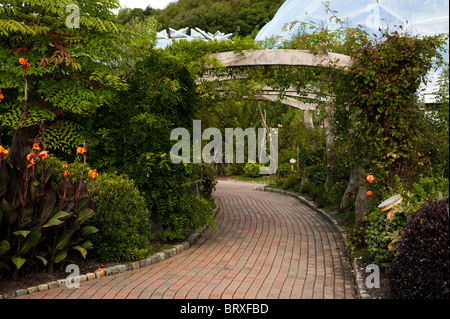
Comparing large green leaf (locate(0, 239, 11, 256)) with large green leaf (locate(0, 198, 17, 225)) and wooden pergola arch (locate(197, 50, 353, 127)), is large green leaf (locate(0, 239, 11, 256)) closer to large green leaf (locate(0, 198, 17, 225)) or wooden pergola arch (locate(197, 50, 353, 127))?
large green leaf (locate(0, 198, 17, 225))

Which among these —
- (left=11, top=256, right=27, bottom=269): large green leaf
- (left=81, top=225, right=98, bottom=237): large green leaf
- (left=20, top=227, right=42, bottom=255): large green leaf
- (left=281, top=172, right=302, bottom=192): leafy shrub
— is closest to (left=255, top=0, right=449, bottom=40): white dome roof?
(left=281, top=172, right=302, bottom=192): leafy shrub

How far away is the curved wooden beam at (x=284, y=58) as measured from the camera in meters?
8.10

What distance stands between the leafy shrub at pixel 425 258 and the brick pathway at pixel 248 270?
3.09 ft

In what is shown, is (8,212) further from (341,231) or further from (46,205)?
(341,231)

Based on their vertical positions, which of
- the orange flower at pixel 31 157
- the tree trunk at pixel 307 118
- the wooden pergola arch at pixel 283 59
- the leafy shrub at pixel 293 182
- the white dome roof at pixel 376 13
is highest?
the white dome roof at pixel 376 13

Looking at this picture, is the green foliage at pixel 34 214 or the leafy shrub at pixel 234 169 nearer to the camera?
the green foliage at pixel 34 214

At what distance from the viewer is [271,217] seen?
1103 cm

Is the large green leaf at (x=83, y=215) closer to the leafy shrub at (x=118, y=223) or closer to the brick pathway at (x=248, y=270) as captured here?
the leafy shrub at (x=118, y=223)

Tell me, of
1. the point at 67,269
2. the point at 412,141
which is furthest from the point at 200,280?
the point at 412,141

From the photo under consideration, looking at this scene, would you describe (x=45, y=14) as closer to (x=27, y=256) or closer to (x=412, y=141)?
(x=27, y=256)

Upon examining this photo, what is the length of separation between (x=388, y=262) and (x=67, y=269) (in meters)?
3.98

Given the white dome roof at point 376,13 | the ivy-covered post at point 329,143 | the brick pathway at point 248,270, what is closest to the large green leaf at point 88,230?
the brick pathway at point 248,270

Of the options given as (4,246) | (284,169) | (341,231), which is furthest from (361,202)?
(284,169)

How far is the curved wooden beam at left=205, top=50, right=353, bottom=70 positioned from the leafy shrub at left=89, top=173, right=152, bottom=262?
3525 millimetres
